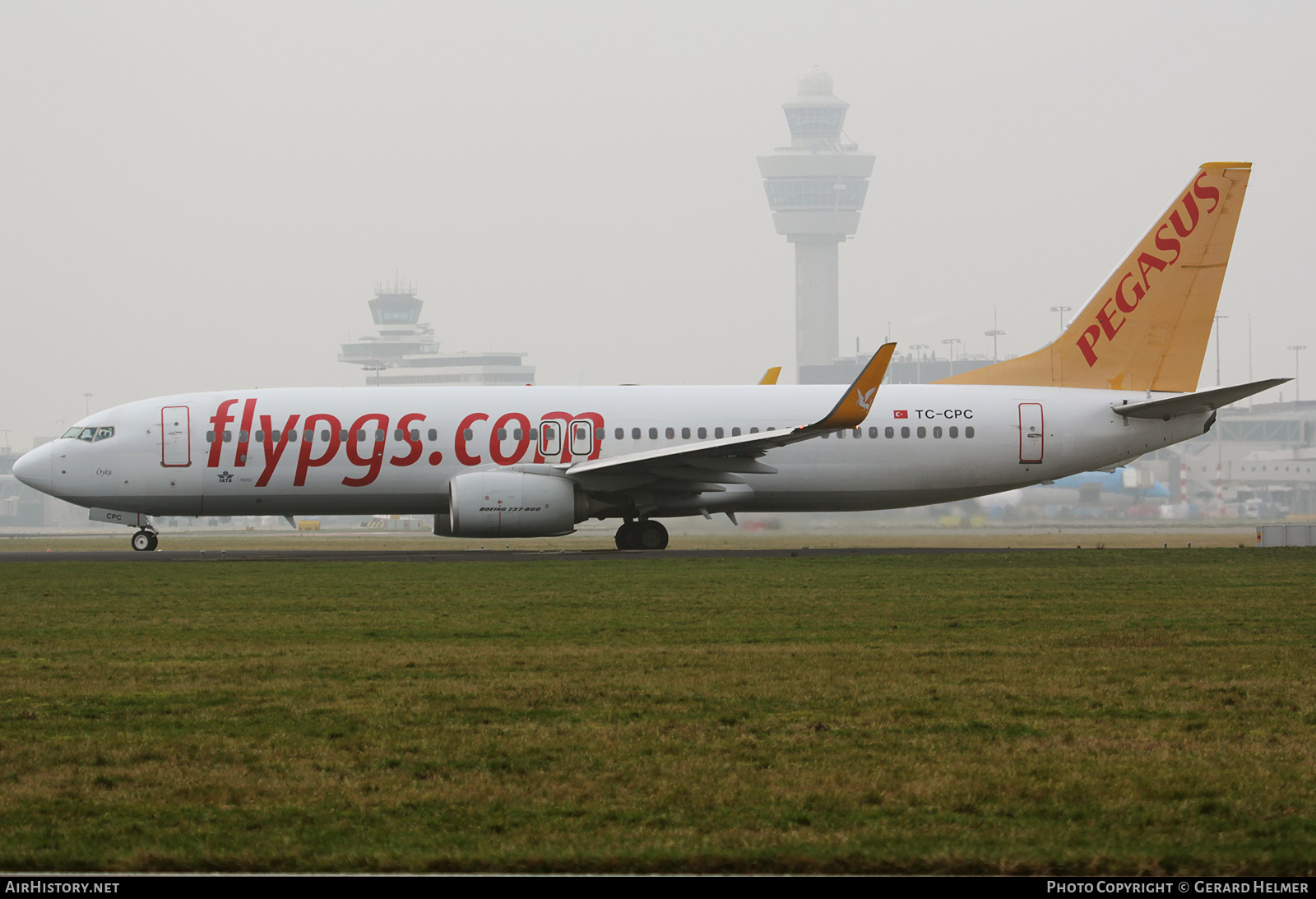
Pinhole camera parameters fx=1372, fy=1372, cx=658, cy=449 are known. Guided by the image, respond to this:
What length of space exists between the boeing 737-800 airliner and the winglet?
3.75 feet

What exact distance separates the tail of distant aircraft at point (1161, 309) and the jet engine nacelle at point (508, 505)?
377 inches

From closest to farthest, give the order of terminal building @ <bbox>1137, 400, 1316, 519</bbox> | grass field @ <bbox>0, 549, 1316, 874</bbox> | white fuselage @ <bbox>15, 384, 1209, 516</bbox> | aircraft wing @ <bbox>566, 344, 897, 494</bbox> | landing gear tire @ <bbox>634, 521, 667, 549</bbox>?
grass field @ <bbox>0, 549, 1316, 874</bbox> < aircraft wing @ <bbox>566, 344, 897, 494</bbox> < white fuselage @ <bbox>15, 384, 1209, 516</bbox> < landing gear tire @ <bbox>634, 521, 667, 549</bbox> < terminal building @ <bbox>1137, 400, 1316, 519</bbox>

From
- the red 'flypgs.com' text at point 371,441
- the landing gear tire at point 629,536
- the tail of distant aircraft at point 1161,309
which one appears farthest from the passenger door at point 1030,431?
the red 'flypgs.com' text at point 371,441

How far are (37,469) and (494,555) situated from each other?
1034 cm

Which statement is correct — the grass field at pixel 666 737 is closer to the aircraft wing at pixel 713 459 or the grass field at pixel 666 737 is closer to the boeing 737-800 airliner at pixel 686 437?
the aircraft wing at pixel 713 459

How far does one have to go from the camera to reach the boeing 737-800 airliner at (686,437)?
29125 mm

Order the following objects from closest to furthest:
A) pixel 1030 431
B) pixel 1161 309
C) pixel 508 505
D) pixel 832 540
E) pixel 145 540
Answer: pixel 508 505, pixel 1030 431, pixel 1161 309, pixel 145 540, pixel 832 540

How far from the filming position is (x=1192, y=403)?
96.4ft

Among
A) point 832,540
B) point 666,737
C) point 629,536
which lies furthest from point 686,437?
point 666,737

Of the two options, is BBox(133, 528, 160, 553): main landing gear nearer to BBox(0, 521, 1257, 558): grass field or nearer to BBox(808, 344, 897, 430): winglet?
BBox(0, 521, 1257, 558): grass field

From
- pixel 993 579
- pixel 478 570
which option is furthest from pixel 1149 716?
pixel 478 570

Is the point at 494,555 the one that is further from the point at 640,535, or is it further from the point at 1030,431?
the point at 1030,431

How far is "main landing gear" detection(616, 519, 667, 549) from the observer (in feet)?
98.6

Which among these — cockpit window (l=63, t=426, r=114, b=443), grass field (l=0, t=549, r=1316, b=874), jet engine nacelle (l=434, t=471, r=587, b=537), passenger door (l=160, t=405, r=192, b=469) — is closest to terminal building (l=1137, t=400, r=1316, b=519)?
jet engine nacelle (l=434, t=471, r=587, b=537)
